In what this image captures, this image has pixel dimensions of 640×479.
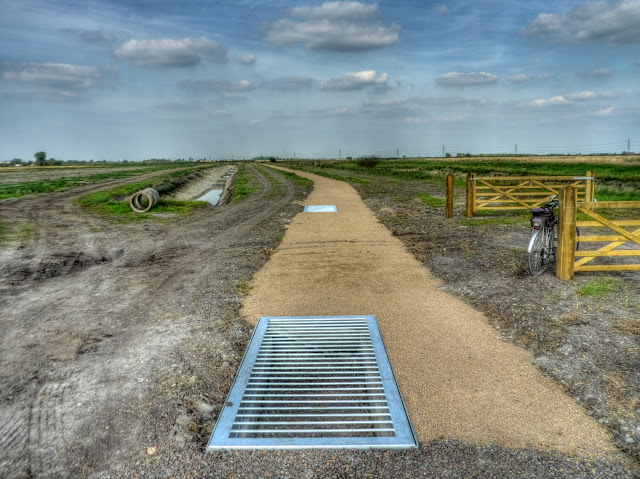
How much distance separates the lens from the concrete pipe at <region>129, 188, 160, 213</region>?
19.6 meters

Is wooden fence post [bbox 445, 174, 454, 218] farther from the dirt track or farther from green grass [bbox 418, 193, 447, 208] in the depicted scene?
the dirt track

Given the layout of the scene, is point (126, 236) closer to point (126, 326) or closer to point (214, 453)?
point (126, 326)

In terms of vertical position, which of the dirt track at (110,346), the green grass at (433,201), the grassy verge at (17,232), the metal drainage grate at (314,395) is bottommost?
the metal drainage grate at (314,395)

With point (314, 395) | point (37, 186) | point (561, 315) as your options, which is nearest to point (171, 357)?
point (314, 395)

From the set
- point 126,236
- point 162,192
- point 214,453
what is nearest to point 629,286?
point 214,453

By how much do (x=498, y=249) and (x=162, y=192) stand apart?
2607cm

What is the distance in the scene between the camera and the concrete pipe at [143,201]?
19.6m

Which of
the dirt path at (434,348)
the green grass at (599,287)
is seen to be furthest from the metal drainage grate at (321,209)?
the green grass at (599,287)

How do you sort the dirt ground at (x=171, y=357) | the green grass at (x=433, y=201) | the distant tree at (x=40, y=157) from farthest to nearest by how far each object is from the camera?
the distant tree at (x=40, y=157), the green grass at (x=433, y=201), the dirt ground at (x=171, y=357)

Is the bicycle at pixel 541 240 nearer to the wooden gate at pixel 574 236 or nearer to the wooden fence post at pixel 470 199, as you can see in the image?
the wooden gate at pixel 574 236

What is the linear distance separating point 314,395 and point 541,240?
541 cm

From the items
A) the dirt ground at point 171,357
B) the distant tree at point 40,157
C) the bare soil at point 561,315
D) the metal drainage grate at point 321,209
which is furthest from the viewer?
the distant tree at point 40,157

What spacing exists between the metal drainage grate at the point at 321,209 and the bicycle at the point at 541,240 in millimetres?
10681

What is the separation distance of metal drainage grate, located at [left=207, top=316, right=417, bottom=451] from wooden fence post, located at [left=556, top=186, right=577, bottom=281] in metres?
3.68
